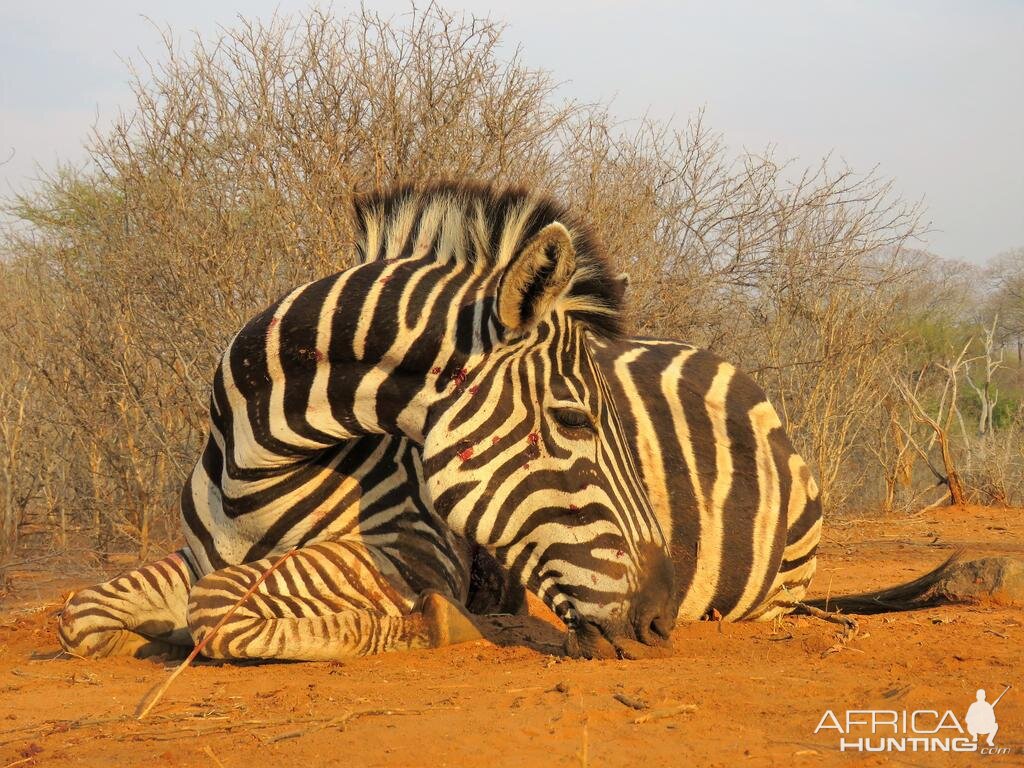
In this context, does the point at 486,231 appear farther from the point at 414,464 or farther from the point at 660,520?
the point at 660,520

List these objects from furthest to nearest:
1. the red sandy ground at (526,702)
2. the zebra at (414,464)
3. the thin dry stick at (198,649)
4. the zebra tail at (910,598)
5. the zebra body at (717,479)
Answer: the zebra tail at (910,598) → the zebra body at (717,479) → the zebra at (414,464) → the thin dry stick at (198,649) → the red sandy ground at (526,702)

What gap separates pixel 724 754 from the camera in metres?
2.90

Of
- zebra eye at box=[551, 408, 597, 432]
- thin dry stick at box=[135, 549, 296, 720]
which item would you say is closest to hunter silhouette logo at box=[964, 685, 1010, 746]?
zebra eye at box=[551, 408, 597, 432]

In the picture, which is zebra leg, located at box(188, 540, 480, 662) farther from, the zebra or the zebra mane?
the zebra mane

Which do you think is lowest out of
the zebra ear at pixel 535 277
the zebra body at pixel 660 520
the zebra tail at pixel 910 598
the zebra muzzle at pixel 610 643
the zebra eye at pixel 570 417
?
the zebra tail at pixel 910 598

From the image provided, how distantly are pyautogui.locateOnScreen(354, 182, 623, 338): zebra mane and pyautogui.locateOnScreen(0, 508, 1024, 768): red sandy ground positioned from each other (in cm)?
146

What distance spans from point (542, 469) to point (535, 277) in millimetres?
739

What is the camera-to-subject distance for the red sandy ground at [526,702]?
2.96m

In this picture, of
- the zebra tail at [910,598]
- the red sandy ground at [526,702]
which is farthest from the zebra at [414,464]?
the zebra tail at [910,598]

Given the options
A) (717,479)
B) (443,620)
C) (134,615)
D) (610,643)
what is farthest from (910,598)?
(134,615)

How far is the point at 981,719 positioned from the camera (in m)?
3.10

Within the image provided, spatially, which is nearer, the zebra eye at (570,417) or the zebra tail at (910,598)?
the zebra eye at (570,417)

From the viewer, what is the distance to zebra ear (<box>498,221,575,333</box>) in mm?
4043

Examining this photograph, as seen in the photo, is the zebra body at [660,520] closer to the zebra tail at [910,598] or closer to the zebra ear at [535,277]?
the zebra tail at [910,598]
